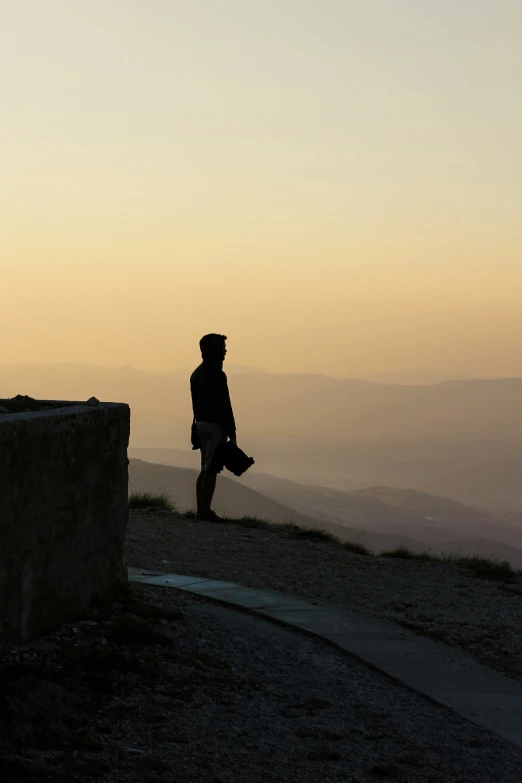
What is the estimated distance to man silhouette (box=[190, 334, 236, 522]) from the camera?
39.1 ft

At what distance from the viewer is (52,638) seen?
587 centimetres

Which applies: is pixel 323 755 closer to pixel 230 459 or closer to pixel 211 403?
pixel 230 459

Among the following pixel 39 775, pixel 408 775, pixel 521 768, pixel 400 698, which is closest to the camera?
pixel 39 775

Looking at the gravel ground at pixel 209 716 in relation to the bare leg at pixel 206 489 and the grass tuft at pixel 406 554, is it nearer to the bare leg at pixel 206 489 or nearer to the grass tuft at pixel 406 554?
the bare leg at pixel 206 489

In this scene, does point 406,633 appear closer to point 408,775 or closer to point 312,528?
point 408,775

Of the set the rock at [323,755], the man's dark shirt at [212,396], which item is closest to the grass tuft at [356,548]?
the man's dark shirt at [212,396]

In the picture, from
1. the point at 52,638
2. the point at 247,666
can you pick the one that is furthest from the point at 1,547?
the point at 247,666

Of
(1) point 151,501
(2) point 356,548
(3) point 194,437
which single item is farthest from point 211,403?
(2) point 356,548

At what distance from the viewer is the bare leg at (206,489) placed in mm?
12031

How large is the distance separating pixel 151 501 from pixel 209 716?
828cm

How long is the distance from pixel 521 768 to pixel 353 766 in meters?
0.97

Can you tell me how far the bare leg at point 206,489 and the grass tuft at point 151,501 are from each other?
0.76 meters

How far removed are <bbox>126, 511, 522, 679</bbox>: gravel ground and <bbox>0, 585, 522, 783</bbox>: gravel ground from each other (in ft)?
5.66

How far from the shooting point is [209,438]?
1198cm
